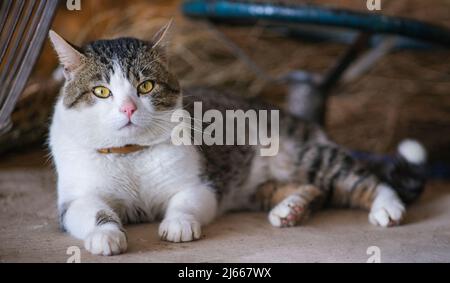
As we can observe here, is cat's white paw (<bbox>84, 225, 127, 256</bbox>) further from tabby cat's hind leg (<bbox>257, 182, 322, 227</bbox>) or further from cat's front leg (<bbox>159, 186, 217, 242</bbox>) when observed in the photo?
tabby cat's hind leg (<bbox>257, 182, 322, 227</bbox>)

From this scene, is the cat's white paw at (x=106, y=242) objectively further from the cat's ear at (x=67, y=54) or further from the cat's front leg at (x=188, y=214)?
the cat's ear at (x=67, y=54)

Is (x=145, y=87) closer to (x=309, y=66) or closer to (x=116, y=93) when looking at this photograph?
(x=116, y=93)

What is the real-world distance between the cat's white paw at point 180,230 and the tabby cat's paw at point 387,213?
693 mm

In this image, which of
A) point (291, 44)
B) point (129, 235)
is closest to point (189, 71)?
point (291, 44)

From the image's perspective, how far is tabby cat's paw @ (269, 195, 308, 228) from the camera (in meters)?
1.96

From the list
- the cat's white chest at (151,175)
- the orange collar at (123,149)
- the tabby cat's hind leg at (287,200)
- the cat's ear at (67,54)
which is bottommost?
the tabby cat's hind leg at (287,200)

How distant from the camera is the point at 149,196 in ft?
6.32

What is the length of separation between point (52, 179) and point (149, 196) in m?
0.86

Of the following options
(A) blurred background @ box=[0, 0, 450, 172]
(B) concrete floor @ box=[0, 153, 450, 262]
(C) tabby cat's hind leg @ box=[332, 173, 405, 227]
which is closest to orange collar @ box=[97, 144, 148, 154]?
(B) concrete floor @ box=[0, 153, 450, 262]

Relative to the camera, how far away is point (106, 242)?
1.54m

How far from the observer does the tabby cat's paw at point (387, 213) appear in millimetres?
1970

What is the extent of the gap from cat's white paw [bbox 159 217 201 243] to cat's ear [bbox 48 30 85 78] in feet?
2.03

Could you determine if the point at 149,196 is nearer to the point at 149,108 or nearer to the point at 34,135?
the point at 149,108

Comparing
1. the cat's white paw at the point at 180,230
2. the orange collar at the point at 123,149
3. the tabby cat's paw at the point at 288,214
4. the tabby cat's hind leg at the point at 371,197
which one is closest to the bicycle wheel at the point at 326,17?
the tabby cat's hind leg at the point at 371,197
